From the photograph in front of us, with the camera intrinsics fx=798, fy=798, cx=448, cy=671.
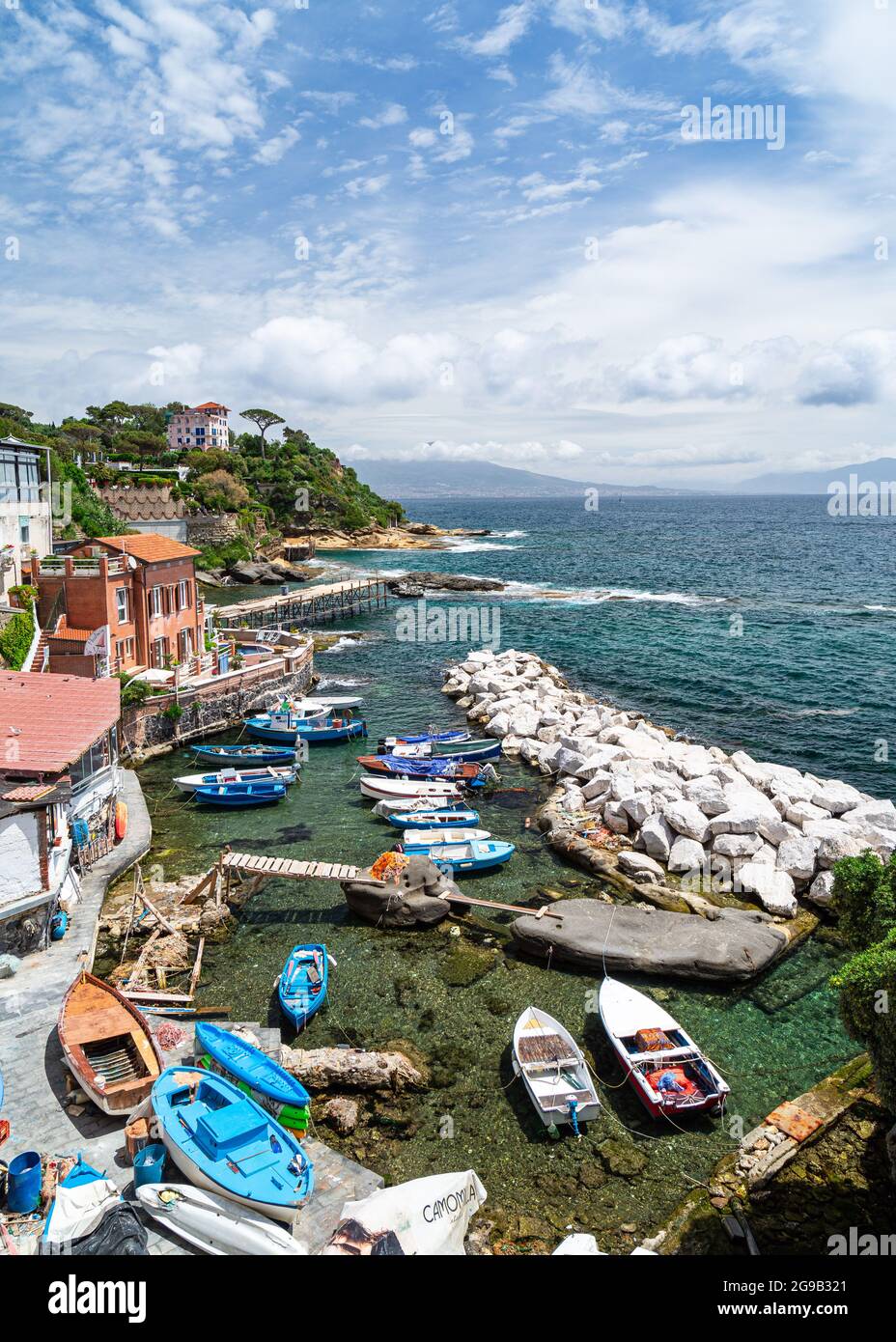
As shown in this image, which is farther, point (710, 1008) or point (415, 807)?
point (415, 807)

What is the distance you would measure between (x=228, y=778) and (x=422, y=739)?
10624 millimetres

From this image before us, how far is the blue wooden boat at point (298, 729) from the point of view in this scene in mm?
43562

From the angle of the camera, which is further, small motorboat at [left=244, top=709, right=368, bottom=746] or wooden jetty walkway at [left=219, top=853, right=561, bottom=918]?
small motorboat at [left=244, top=709, right=368, bottom=746]

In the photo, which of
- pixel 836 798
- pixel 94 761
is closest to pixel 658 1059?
pixel 836 798

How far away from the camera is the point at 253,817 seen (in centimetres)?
3372

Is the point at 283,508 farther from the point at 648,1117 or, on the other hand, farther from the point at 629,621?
the point at 648,1117

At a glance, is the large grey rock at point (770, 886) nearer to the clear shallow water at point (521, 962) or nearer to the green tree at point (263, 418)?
the clear shallow water at point (521, 962)

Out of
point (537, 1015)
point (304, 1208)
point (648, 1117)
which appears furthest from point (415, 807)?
point (304, 1208)

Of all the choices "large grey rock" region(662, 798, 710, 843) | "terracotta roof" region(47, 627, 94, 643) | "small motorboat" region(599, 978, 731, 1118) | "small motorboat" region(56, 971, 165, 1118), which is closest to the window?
"small motorboat" region(56, 971, 165, 1118)

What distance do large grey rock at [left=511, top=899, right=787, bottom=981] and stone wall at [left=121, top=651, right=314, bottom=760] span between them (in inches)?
945

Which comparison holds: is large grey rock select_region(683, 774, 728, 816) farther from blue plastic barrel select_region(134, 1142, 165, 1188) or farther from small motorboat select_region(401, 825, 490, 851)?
blue plastic barrel select_region(134, 1142, 165, 1188)

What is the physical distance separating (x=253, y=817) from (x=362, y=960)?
12.3m

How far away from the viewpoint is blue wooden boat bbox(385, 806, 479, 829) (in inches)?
1261

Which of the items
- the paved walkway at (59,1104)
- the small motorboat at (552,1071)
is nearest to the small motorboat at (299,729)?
the paved walkway at (59,1104)
